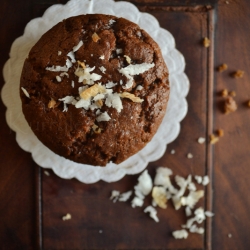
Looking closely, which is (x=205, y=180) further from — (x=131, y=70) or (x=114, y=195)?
(x=131, y=70)

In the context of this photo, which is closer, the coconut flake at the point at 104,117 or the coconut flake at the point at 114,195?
the coconut flake at the point at 104,117

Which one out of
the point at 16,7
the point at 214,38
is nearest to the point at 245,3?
Answer: the point at 214,38

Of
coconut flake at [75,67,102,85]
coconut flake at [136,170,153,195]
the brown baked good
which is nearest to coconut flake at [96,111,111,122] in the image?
the brown baked good

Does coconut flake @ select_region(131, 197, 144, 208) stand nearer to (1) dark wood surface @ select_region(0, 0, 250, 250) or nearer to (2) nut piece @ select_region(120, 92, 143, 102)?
(1) dark wood surface @ select_region(0, 0, 250, 250)

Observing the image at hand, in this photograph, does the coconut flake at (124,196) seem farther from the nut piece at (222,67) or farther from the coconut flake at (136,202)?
the nut piece at (222,67)

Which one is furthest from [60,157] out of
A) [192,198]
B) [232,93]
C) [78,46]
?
[232,93]

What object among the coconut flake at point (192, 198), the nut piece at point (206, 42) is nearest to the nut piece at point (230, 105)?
the nut piece at point (206, 42)
